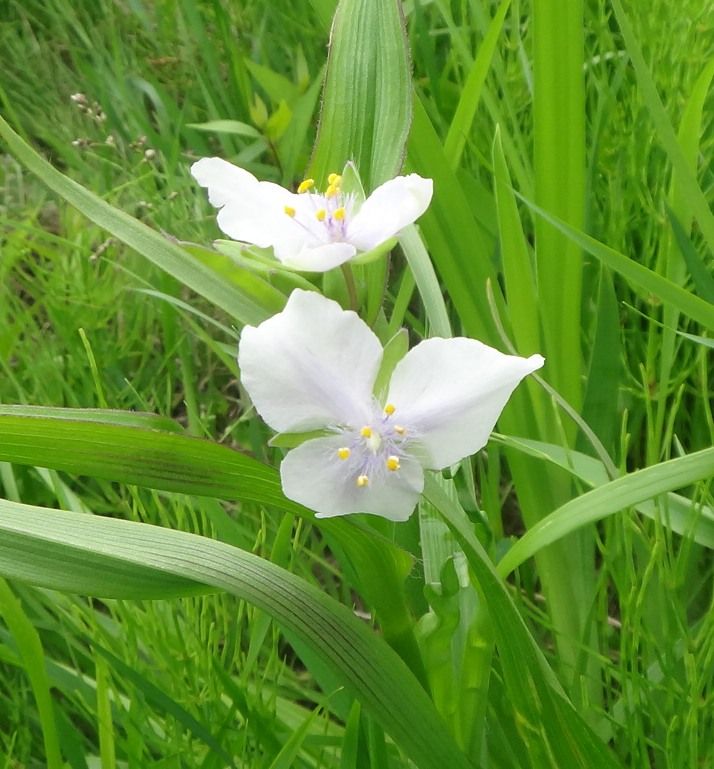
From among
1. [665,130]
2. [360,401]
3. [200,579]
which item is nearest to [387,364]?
[360,401]

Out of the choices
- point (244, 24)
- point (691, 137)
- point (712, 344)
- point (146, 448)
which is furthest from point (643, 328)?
point (244, 24)

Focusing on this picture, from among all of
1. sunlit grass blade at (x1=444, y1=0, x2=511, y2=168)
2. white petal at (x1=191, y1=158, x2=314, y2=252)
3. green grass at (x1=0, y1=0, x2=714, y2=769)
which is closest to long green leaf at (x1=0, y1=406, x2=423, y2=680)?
green grass at (x1=0, y1=0, x2=714, y2=769)

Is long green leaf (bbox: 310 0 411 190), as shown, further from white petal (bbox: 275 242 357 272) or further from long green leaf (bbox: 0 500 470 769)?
long green leaf (bbox: 0 500 470 769)

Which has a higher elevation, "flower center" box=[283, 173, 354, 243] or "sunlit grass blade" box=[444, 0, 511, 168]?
"sunlit grass blade" box=[444, 0, 511, 168]

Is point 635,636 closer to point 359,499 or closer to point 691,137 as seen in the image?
point 359,499

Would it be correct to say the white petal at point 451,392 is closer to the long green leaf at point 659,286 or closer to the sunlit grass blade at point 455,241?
the long green leaf at point 659,286

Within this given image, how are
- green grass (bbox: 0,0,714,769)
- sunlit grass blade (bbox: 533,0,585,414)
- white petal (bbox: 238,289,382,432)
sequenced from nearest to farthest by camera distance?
1. white petal (bbox: 238,289,382,432)
2. green grass (bbox: 0,0,714,769)
3. sunlit grass blade (bbox: 533,0,585,414)

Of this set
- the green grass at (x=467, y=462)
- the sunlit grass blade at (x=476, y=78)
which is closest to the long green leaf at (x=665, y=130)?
the green grass at (x=467, y=462)
